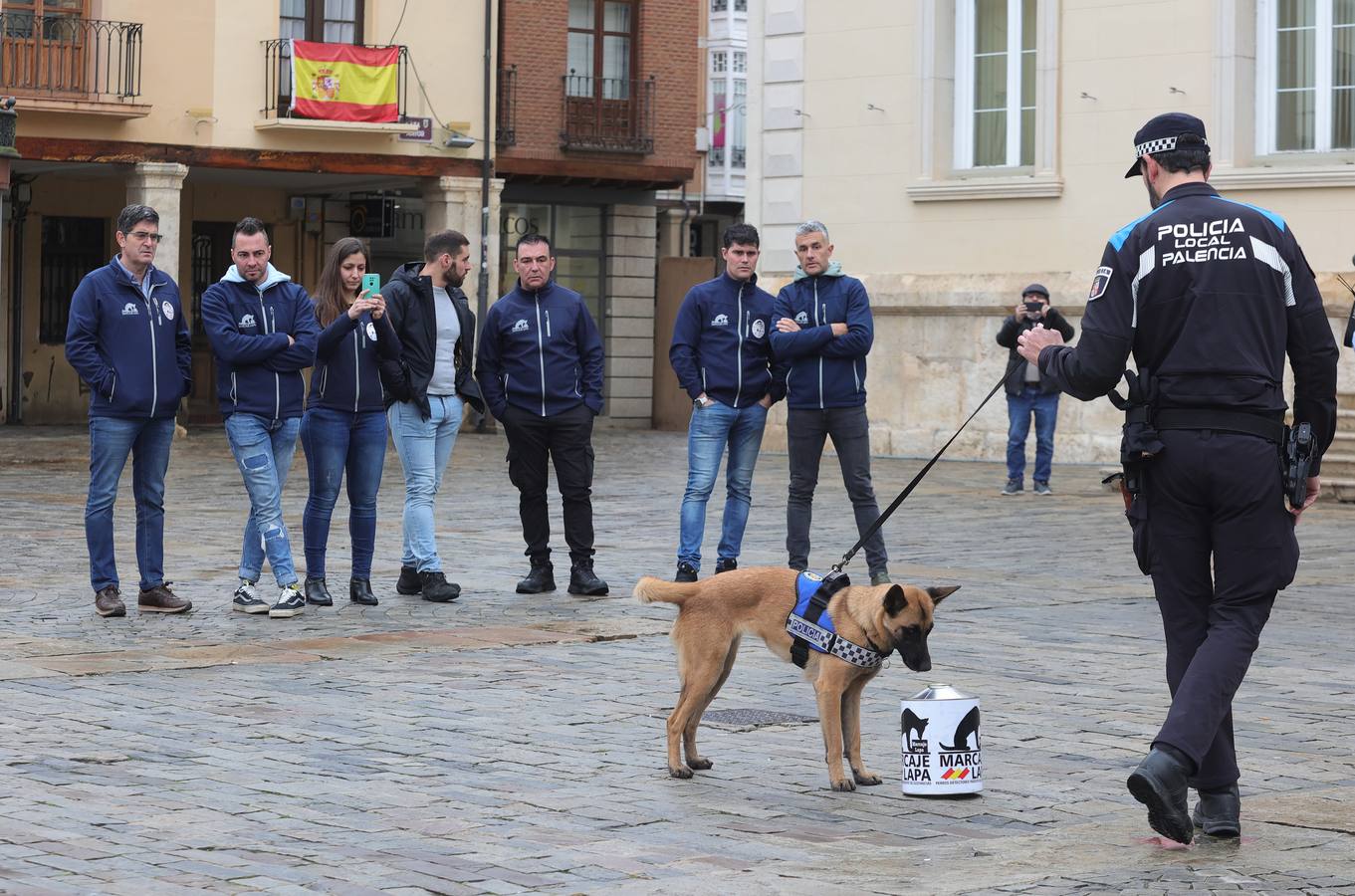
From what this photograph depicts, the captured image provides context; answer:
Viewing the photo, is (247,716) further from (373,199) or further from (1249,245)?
(373,199)

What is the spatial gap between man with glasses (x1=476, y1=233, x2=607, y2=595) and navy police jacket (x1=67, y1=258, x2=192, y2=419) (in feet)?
6.52

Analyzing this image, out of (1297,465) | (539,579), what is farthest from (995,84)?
(1297,465)

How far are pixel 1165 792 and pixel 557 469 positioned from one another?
272 inches

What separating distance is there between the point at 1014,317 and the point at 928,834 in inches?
587

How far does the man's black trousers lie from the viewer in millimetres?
12242

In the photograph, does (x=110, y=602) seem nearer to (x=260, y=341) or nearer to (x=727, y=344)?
(x=260, y=341)

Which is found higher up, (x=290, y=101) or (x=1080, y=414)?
(x=290, y=101)

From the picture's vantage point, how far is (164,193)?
99.3 ft

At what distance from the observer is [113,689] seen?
8508mm

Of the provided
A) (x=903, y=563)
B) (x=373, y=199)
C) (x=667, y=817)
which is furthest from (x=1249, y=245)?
(x=373, y=199)

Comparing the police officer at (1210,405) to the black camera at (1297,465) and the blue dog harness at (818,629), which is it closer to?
the black camera at (1297,465)

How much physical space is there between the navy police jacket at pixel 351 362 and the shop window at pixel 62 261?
912 inches

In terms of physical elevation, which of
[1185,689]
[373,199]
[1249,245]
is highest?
[373,199]

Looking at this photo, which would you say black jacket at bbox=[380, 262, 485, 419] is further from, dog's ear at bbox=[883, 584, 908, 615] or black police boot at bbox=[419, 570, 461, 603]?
dog's ear at bbox=[883, 584, 908, 615]
